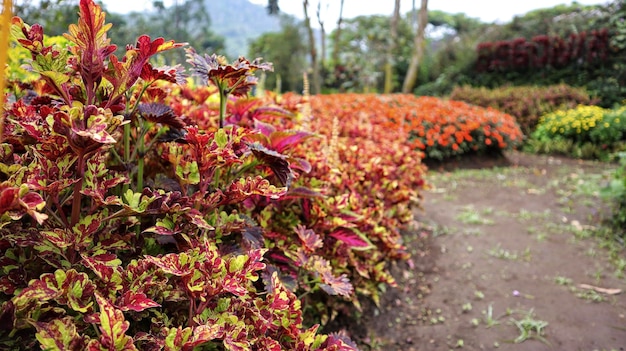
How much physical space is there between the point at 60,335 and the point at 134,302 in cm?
12

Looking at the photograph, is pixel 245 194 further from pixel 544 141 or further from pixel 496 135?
pixel 544 141

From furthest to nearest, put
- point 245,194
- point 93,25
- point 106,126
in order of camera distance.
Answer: point 245,194 → point 93,25 → point 106,126

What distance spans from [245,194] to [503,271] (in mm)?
2637

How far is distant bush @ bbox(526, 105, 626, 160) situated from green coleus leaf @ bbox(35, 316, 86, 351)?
8096mm

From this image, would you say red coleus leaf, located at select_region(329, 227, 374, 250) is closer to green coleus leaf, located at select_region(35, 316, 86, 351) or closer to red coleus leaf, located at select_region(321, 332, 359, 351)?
red coleus leaf, located at select_region(321, 332, 359, 351)

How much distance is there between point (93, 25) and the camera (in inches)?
37.8

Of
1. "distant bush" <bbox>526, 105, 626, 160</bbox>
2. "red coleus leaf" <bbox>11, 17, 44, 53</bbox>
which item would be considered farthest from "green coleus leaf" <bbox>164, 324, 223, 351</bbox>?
"distant bush" <bbox>526, 105, 626, 160</bbox>

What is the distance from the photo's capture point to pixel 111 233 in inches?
42.2

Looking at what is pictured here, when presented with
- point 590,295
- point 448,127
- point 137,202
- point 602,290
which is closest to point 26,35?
point 137,202

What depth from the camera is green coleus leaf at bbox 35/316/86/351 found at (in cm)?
78

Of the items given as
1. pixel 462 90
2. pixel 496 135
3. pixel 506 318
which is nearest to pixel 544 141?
Result: pixel 496 135

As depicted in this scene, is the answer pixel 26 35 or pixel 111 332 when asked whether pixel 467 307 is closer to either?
pixel 111 332

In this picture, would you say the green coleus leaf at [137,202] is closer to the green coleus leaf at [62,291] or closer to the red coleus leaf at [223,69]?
the green coleus leaf at [62,291]

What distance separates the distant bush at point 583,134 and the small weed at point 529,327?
229 inches
